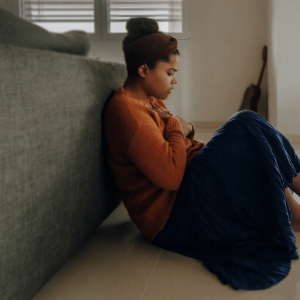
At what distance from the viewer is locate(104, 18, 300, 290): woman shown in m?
0.97

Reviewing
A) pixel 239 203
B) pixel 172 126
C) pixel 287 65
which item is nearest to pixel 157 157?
pixel 172 126

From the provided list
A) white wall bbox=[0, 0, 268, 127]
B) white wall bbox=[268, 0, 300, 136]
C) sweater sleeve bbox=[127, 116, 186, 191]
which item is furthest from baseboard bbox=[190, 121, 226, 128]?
sweater sleeve bbox=[127, 116, 186, 191]

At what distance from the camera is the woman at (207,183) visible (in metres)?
0.97

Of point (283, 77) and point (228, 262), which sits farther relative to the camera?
A: point (283, 77)

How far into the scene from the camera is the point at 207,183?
1019 millimetres

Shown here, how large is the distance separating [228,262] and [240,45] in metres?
3.58

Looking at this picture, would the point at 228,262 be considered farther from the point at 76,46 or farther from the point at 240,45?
the point at 240,45

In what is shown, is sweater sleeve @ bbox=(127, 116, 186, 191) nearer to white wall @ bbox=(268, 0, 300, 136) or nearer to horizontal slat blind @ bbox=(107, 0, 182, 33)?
white wall @ bbox=(268, 0, 300, 136)

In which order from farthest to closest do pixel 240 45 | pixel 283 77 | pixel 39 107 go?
pixel 240 45, pixel 283 77, pixel 39 107

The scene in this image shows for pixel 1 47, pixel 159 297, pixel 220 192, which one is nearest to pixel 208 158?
pixel 220 192

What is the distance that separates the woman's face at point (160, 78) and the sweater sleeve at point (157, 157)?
0.19 metres

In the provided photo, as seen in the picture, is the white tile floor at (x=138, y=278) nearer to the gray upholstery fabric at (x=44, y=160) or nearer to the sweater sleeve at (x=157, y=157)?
the gray upholstery fabric at (x=44, y=160)

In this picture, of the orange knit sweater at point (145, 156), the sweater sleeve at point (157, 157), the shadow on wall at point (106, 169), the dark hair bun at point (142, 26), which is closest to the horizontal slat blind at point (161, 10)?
the dark hair bun at point (142, 26)

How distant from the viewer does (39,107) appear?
0.78 meters
